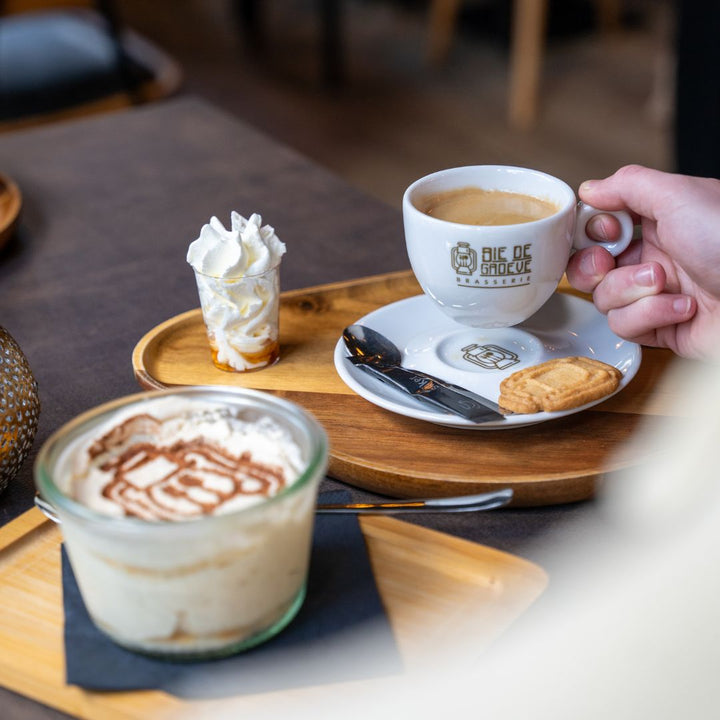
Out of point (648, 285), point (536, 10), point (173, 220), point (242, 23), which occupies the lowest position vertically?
point (242, 23)

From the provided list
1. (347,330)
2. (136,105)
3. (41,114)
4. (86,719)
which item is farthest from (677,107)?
(86,719)

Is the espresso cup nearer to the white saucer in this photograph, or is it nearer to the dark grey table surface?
the white saucer

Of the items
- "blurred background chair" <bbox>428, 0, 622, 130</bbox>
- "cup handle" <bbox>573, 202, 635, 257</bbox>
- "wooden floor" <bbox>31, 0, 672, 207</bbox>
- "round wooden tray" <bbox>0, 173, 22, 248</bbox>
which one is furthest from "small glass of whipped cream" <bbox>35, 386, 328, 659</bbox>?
"blurred background chair" <bbox>428, 0, 622, 130</bbox>

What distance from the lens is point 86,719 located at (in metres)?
0.58

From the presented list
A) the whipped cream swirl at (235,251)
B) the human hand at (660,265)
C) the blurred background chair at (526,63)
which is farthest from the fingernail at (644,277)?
the blurred background chair at (526,63)

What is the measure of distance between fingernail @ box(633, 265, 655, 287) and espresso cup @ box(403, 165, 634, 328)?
3 centimetres

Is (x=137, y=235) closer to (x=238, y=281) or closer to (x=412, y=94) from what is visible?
(x=238, y=281)

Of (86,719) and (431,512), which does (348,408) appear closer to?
(431,512)

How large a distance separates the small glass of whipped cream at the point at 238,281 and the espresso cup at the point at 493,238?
5.2 inches

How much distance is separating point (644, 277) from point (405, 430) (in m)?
0.29

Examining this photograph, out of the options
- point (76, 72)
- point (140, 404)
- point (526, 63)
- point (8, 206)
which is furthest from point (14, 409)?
point (526, 63)

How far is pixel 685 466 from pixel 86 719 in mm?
483

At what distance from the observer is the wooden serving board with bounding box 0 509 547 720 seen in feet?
1.87

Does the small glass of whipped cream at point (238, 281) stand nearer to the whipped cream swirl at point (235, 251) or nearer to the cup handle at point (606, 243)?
the whipped cream swirl at point (235, 251)
